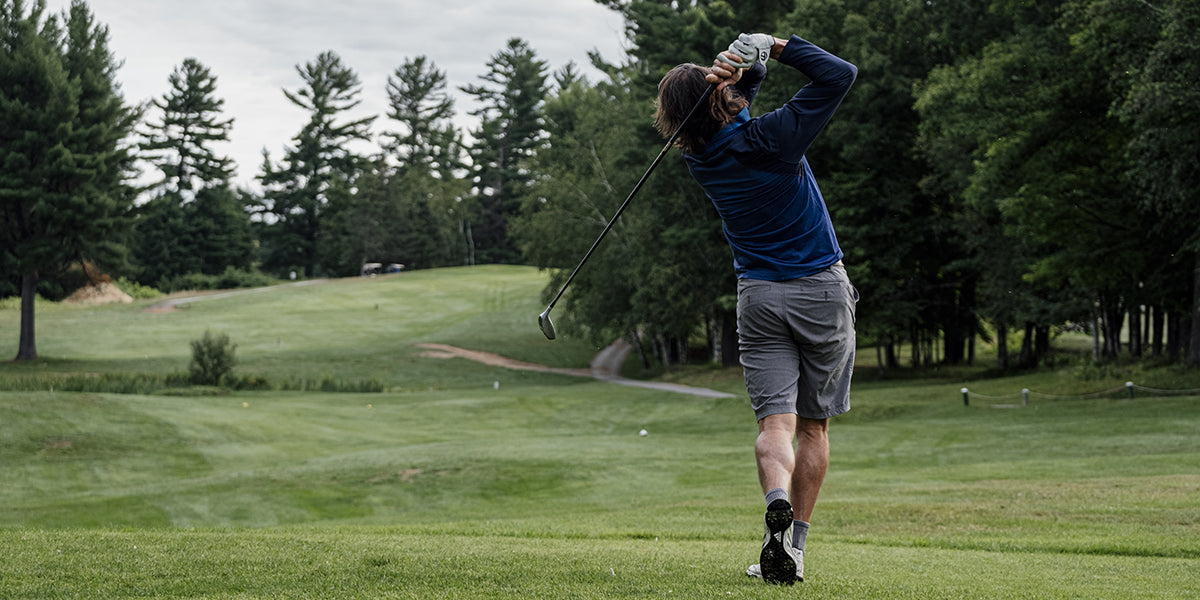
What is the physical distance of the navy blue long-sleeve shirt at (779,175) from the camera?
14.8 feet

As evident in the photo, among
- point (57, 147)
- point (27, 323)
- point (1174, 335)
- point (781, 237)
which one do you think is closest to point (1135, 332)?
point (1174, 335)

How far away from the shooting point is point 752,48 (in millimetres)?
4512

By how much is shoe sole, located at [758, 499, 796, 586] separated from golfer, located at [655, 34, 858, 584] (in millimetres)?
170

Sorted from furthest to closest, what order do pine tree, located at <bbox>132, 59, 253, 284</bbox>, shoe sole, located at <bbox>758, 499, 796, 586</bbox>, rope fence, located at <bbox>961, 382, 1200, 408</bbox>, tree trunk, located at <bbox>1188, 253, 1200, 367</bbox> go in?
pine tree, located at <bbox>132, 59, 253, 284</bbox> → tree trunk, located at <bbox>1188, 253, 1200, 367</bbox> → rope fence, located at <bbox>961, 382, 1200, 408</bbox> → shoe sole, located at <bbox>758, 499, 796, 586</bbox>

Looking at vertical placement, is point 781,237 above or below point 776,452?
above

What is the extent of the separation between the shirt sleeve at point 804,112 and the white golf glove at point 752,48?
0.50 feet

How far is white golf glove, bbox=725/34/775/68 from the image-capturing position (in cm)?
448

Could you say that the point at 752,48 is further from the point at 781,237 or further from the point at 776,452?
the point at 776,452

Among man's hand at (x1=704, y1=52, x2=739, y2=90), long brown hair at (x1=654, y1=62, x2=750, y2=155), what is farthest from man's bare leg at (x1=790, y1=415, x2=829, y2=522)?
man's hand at (x1=704, y1=52, x2=739, y2=90)

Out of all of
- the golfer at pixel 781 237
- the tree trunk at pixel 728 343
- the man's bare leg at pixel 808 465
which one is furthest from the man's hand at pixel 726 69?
the tree trunk at pixel 728 343

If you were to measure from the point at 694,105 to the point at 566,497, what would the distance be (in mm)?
9436

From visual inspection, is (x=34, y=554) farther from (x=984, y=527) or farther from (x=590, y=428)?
(x=590, y=428)

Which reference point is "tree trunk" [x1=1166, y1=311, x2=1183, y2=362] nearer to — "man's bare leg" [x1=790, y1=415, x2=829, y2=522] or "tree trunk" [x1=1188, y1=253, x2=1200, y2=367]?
"tree trunk" [x1=1188, y1=253, x2=1200, y2=367]

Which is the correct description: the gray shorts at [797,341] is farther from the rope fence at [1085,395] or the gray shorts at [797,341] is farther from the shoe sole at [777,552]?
the rope fence at [1085,395]
